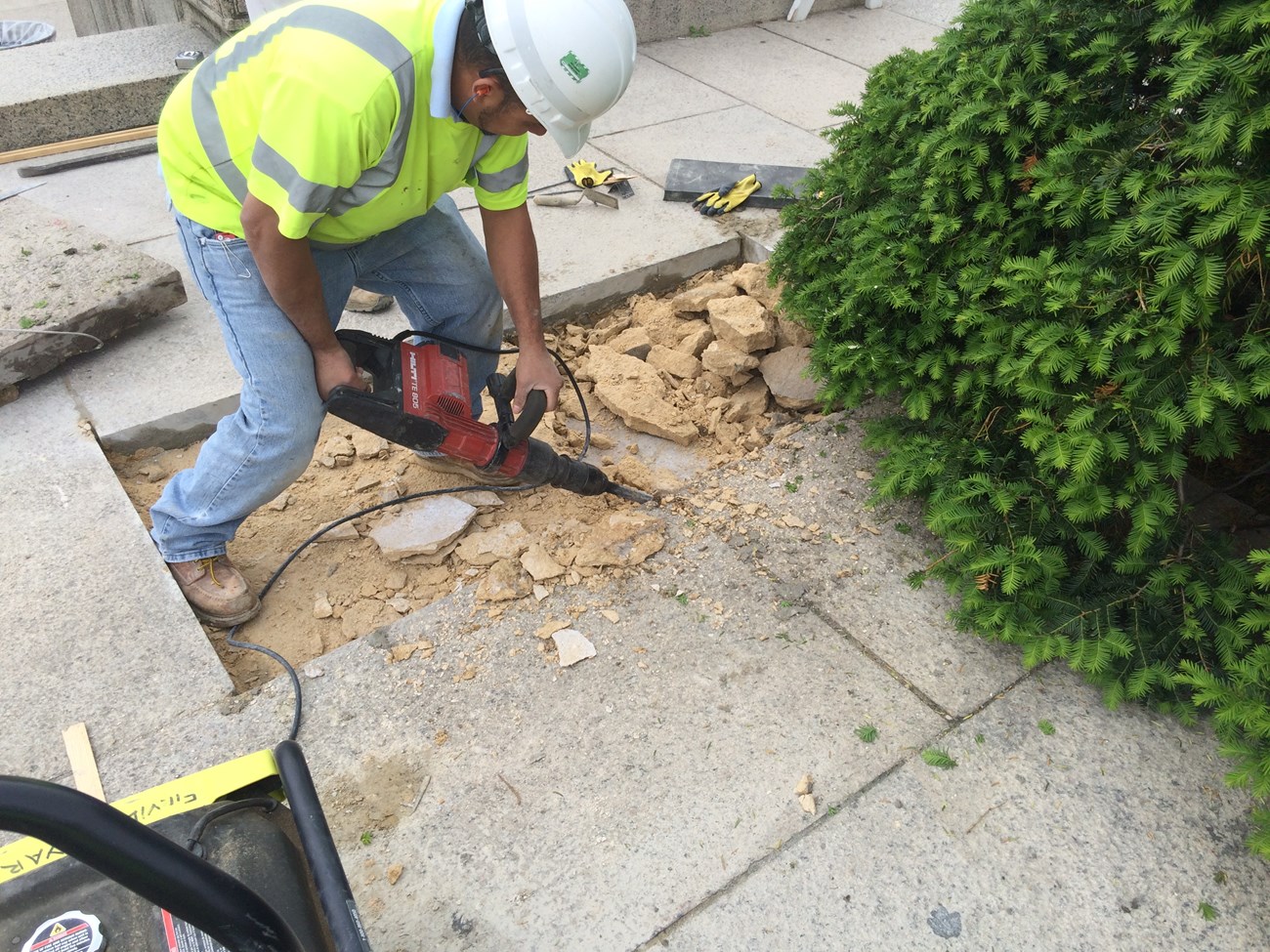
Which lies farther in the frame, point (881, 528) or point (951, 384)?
point (881, 528)

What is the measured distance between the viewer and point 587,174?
188 inches

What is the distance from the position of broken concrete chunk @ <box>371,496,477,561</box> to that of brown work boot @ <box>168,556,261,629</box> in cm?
47

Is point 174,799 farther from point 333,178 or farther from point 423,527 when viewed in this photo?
point 423,527

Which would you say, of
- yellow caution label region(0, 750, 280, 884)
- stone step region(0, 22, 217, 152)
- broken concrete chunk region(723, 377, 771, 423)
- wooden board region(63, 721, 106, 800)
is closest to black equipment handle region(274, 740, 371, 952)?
yellow caution label region(0, 750, 280, 884)

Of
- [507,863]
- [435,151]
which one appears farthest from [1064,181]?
[507,863]

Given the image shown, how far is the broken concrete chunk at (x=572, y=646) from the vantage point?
2627mm

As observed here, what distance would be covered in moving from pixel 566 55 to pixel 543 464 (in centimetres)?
131

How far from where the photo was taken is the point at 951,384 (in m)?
2.73

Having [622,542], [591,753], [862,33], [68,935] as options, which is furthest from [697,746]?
[862,33]

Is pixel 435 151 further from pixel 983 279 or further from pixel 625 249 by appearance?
pixel 625 249

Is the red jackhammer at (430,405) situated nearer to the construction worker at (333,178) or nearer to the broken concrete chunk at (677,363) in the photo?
the construction worker at (333,178)

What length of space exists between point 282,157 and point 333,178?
115mm

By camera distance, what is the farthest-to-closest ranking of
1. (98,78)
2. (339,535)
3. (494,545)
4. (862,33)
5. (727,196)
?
(862,33) < (98,78) < (727,196) < (339,535) < (494,545)

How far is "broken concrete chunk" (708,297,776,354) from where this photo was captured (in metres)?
3.61
